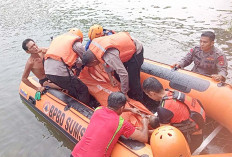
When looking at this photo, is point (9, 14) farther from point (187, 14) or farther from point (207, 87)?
point (207, 87)

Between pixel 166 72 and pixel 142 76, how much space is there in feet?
1.59

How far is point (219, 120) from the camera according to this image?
347 centimetres

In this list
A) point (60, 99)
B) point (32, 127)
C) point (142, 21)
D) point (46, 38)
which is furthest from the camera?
point (142, 21)

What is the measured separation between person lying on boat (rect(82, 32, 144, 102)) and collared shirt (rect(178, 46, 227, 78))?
3.31 feet

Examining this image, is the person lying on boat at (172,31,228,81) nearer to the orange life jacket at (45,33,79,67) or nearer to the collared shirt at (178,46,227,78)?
the collared shirt at (178,46,227,78)

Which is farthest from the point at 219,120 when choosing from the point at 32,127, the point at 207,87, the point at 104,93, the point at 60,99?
the point at 32,127

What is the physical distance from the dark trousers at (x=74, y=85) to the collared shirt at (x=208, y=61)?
180cm

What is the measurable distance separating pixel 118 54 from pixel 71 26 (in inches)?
274

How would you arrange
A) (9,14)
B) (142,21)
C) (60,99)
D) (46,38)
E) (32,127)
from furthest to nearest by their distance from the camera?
(9,14), (142,21), (46,38), (32,127), (60,99)

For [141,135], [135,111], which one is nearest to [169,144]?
[141,135]

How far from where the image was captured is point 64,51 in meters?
3.71

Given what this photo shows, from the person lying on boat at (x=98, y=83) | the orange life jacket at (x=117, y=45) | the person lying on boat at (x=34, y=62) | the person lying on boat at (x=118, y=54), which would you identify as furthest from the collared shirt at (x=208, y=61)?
the person lying on boat at (x=34, y=62)

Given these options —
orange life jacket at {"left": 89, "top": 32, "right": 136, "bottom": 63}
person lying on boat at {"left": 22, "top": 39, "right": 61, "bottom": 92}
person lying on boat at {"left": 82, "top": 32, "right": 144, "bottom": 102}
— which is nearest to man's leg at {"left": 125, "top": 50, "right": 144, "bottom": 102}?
person lying on boat at {"left": 82, "top": 32, "right": 144, "bottom": 102}

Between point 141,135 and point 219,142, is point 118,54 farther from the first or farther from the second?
point 219,142
